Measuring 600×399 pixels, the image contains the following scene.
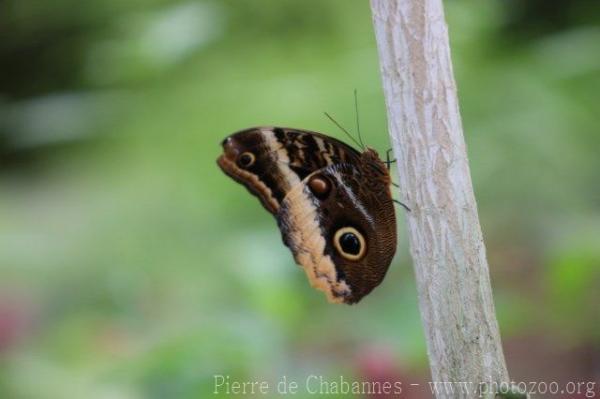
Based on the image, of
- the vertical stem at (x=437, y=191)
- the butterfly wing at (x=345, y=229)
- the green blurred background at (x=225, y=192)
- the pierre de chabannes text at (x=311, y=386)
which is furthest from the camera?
the green blurred background at (x=225, y=192)

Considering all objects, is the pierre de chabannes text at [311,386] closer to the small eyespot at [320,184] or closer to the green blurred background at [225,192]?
the green blurred background at [225,192]

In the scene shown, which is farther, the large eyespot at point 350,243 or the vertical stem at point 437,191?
the large eyespot at point 350,243

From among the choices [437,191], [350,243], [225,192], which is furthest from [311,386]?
[225,192]

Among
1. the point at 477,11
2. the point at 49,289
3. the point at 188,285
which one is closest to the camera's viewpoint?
the point at 188,285

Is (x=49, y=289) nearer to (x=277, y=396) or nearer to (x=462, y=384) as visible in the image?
(x=277, y=396)

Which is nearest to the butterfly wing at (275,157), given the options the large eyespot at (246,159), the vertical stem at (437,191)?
the large eyespot at (246,159)

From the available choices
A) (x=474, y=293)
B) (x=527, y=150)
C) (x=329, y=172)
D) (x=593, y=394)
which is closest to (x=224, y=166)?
(x=329, y=172)
